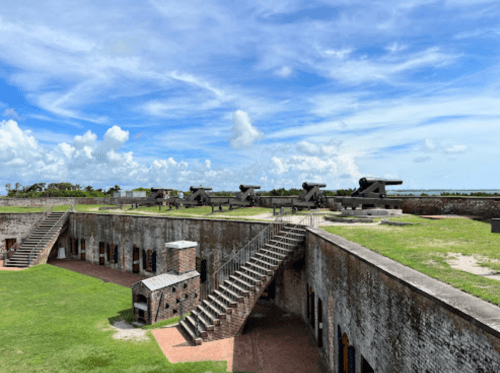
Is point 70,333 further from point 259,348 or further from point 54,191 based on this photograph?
point 54,191

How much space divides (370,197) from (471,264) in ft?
34.4

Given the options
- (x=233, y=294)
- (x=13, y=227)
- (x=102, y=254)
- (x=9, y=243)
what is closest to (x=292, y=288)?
(x=233, y=294)

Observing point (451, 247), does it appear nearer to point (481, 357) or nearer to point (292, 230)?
point (481, 357)

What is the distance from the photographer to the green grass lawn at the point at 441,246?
5.00 meters

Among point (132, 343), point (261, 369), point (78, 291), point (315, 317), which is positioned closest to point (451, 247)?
point (315, 317)

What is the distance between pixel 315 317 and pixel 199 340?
3.83m

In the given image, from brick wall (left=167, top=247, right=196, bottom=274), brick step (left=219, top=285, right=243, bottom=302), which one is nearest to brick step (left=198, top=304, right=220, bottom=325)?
brick step (left=219, top=285, right=243, bottom=302)

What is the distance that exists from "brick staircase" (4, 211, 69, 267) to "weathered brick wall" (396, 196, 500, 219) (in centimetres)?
2452

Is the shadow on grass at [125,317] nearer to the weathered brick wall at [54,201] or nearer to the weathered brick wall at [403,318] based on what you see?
the weathered brick wall at [403,318]

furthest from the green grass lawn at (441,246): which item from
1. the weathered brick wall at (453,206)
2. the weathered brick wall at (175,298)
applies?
the weathered brick wall at (175,298)

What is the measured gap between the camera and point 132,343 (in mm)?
10562

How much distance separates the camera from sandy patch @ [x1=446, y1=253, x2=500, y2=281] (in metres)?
5.59

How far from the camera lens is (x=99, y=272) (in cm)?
2100

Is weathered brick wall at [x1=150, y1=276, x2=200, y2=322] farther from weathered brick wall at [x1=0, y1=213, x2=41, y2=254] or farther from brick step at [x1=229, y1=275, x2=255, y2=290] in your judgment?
weathered brick wall at [x1=0, y1=213, x2=41, y2=254]
